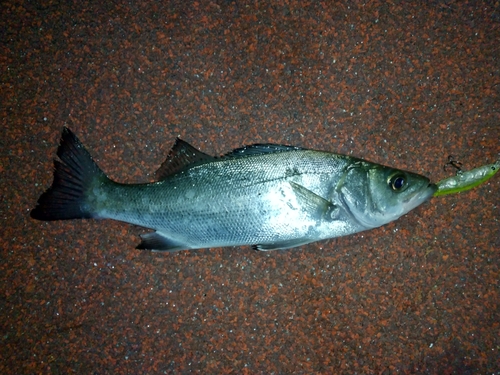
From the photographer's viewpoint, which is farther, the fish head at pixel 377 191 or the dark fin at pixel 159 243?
the dark fin at pixel 159 243

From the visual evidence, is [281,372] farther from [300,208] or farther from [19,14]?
[19,14]

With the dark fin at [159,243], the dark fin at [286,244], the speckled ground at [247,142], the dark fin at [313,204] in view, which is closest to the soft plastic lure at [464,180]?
the speckled ground at [247,142]

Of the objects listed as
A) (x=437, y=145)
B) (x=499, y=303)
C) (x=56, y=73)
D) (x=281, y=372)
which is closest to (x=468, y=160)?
(x=437, y=145)

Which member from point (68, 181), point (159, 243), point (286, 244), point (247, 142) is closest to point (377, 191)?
point (286, 244)

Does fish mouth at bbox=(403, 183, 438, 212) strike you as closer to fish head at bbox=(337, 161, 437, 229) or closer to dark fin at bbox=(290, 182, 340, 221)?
fish head at bbox=(337, 161, 437, 229)

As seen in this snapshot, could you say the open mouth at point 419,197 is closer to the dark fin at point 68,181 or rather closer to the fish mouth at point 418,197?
the fish mouth at point 418,197

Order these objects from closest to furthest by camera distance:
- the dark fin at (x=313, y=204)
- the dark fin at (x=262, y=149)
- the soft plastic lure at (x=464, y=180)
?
1. the dark fin at (x=313, y=204)
2. the dark fin at (x=262, y=149)
3. the soft plastic lure at (x=464, y=180)

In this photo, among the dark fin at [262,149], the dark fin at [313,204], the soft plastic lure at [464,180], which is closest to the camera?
the dark fin at [313,204]

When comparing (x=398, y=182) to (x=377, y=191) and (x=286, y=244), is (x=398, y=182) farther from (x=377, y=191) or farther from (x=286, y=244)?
(x=286, y=244)
